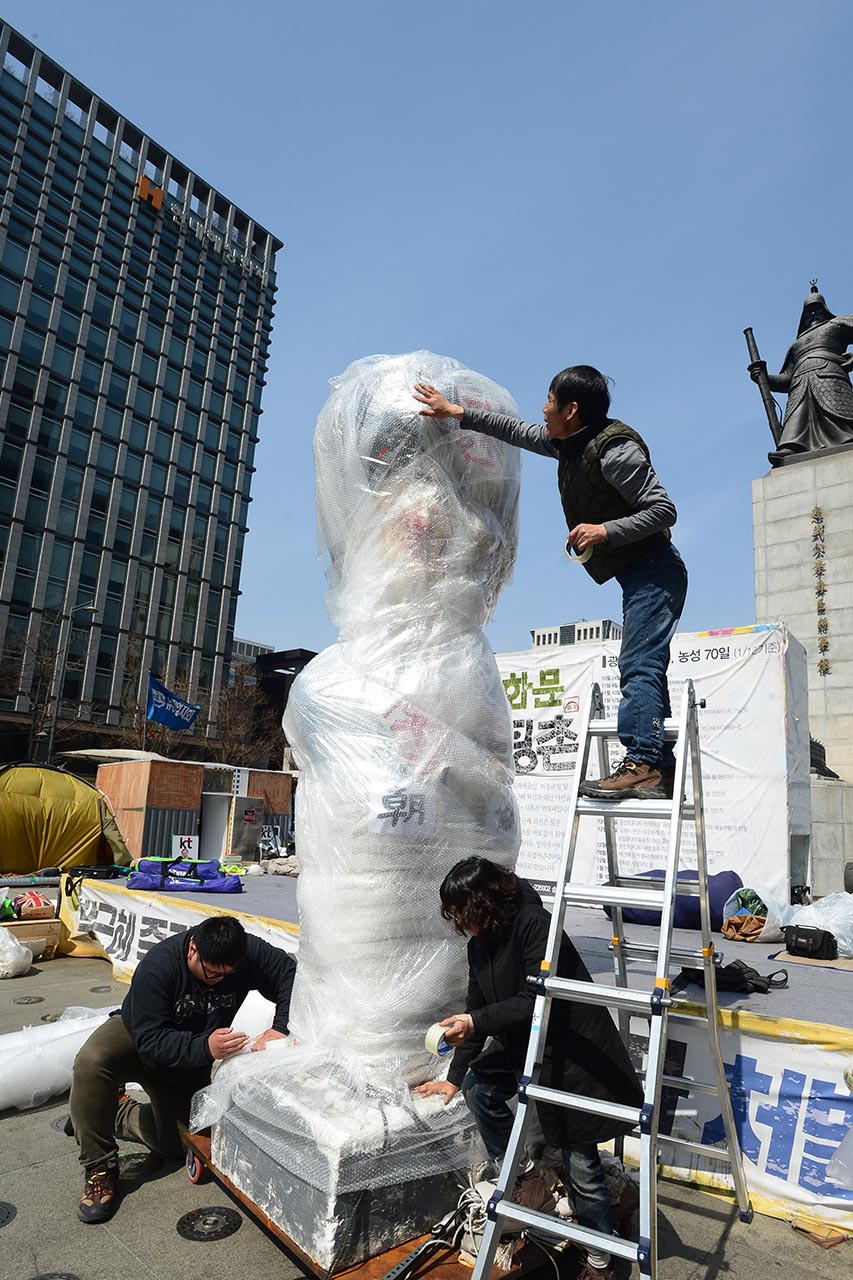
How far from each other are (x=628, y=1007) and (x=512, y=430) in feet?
7.62

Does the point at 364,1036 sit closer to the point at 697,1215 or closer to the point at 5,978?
the point at 697,1215

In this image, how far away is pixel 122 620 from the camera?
40.1 meters

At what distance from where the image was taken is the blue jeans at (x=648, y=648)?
Answer: 2793 mm

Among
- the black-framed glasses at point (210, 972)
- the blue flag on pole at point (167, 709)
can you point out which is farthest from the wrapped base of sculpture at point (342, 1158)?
the blue flag on pole at point (167, 709)

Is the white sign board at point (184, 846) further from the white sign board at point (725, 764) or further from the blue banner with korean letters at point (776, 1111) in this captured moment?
the blue banner with korean letters at point (776, 1111)

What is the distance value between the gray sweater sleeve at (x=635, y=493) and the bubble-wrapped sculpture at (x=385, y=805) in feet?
3.13

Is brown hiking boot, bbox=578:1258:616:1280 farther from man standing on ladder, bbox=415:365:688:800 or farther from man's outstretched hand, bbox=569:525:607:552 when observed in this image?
man's outstretched hand, bbox=569:525:607:552

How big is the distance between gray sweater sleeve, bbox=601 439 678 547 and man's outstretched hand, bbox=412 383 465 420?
0.83m

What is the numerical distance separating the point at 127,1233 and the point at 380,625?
249 cm

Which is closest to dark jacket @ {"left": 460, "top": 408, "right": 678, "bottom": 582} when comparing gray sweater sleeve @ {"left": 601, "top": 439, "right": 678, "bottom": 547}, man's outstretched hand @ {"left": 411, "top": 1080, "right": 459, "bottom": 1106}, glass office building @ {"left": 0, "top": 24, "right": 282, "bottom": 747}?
gray sweater sleeve @ {"left": 601, "top": 439, "right": 678, "bottom": 547}

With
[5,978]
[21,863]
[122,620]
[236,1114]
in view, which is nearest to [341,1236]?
[236,1114]

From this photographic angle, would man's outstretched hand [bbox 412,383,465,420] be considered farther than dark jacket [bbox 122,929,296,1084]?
Yes

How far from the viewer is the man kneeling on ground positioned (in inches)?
117

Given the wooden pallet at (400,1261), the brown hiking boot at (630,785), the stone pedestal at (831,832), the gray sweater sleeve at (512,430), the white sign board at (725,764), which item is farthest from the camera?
the stone pedestal at (831,832)
